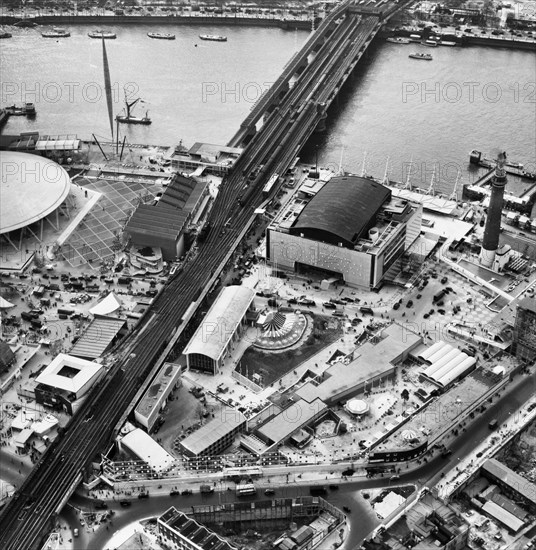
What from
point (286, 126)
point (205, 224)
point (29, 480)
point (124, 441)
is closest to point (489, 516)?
point (124, 441)

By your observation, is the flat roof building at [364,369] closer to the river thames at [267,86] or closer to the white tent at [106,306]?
the white tent at [106,306]

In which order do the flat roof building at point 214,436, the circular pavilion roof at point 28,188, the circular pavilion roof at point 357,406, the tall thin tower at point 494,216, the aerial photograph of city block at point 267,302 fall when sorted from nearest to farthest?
the aerial photograph of city block at point 267,302, the flat roof building at point 214,436, the circular pavilion roof at point 357,406, the tall thin tower at point 494,216, the circular pavilion roof at point 28,188

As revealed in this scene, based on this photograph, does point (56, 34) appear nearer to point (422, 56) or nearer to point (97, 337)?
point (422, 56)

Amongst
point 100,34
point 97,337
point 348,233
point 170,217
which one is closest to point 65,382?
point 97,337

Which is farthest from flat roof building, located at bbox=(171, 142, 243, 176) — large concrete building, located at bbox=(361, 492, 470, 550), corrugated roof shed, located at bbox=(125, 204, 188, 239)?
large concrete building, located at bbox=(361, 492, 470, 550)

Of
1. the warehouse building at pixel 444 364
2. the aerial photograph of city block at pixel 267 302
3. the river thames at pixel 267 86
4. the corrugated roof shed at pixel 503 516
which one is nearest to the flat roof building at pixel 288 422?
the aerial photograph of city block at pixel 267 302

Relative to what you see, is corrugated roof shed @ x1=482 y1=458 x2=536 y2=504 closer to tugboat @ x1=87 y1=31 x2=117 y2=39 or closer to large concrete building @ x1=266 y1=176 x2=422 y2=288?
large concrete building @ x1=266 y1=176 x2=422 y2=288

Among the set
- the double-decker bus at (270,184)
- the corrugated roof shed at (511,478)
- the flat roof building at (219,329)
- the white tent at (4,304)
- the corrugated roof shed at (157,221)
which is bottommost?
the corrugated roof shed at (511,478)
